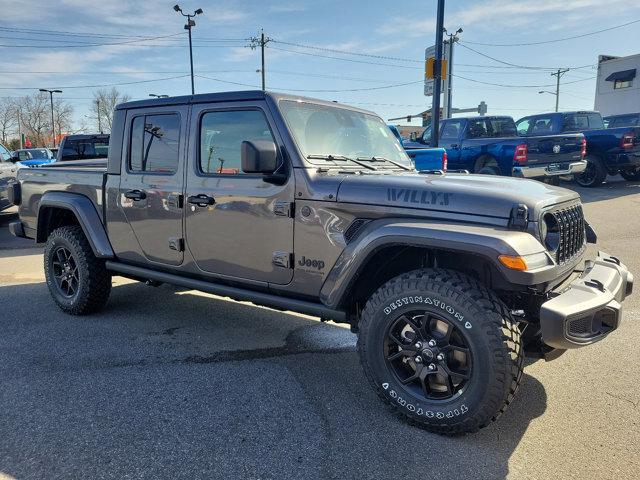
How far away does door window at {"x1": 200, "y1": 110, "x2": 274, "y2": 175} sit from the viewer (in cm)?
354

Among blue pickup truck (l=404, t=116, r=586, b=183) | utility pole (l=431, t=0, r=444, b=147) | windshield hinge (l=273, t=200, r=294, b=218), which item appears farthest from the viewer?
utility pole (l=431, t=0, r=444, b=147)

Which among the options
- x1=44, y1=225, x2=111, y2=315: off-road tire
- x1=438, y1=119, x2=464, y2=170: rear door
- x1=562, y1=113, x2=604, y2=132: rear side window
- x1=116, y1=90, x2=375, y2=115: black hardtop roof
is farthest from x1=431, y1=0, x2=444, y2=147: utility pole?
x1=44, y1=225, x2=111, y2=315: off-road tire

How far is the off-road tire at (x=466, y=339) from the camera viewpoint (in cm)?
258

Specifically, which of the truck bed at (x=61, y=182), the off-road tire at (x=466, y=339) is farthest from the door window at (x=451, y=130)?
the off-road tire at (x=466, y=339)

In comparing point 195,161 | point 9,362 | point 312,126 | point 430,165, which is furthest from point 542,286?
point 430,165

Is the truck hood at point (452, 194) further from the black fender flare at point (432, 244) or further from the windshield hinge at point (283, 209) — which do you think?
the windshield hinge at point (283, 209)

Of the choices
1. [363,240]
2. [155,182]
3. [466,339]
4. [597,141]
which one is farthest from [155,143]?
[597,141]

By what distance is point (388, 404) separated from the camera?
2918 millimetres

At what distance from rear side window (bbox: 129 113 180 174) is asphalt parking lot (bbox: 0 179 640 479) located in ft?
4.70

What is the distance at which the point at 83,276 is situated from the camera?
4.62 m

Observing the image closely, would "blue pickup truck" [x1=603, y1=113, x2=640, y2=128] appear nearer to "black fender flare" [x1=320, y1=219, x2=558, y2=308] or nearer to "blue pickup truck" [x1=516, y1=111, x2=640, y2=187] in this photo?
"blue pickup truck" [x1=516, y1=111, x2=640, y2=187]

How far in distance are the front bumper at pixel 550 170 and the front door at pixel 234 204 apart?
27.0 ft

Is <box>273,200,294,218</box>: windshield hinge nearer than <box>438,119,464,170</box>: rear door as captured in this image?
Yes

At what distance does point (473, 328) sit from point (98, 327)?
336 cm
